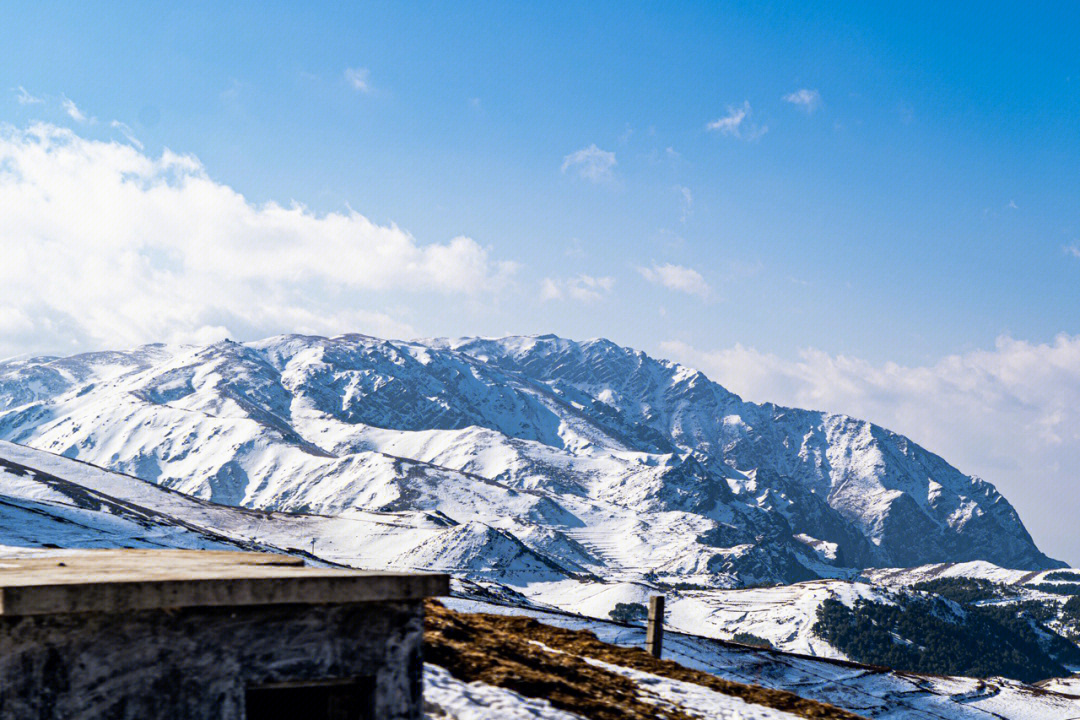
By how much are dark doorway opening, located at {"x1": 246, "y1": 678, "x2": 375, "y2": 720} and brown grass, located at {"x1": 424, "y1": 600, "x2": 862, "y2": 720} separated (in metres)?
5.67

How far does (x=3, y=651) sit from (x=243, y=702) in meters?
2.53

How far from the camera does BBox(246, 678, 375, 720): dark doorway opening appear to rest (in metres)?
10.6

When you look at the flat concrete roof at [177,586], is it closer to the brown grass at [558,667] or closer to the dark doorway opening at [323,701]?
the dark doorway opening at [323,701]

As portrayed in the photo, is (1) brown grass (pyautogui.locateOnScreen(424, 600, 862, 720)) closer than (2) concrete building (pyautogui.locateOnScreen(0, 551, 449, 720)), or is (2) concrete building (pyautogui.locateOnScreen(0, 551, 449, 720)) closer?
(2) concrete building (pyautogui.locateOnScreen(0, 551, 449, 720))

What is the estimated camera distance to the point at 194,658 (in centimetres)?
972

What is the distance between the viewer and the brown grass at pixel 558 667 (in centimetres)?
1639

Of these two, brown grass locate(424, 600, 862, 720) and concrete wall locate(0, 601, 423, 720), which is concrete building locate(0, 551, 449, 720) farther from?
brown grass locate(424, 600, 862, 720)

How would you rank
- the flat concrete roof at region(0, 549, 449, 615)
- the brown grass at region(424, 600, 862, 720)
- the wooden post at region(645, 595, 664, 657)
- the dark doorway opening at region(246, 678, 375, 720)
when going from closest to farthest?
1. the flat concrete roof at region(0, 549, 449, 615)
2. the dark doorway opening at region(246, 678, 375, 720)
3. the brown grass at region(424, 600, 862, 720)
4. the wooden post at region(645, 595, 664, 657)

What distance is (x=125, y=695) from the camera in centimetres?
938

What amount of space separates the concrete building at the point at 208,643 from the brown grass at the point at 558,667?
19.2 ft

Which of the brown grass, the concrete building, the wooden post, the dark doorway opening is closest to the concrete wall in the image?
the concrete building

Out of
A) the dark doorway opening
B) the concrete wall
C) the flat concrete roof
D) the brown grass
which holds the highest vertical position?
the flat concrete roof

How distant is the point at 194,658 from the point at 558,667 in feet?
34.1

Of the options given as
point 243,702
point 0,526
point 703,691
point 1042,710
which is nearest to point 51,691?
point 243,702
